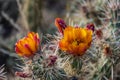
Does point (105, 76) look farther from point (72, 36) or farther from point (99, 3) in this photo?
point (99, 3)

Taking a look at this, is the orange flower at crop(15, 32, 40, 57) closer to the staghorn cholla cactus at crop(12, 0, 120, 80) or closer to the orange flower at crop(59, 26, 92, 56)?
the staghorn cholla cactus at crop(12, 0, 120, 80)

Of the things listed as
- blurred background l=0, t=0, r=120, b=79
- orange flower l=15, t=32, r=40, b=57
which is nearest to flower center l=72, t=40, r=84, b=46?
orange flower l=15, t=32, r=40, b=57

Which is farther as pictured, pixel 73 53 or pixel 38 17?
pixel 38 17

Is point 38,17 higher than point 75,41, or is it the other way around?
point 38,17

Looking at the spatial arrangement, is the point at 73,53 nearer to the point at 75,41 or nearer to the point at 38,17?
the point at 75,41

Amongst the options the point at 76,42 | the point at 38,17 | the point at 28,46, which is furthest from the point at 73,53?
the point at 38,17
